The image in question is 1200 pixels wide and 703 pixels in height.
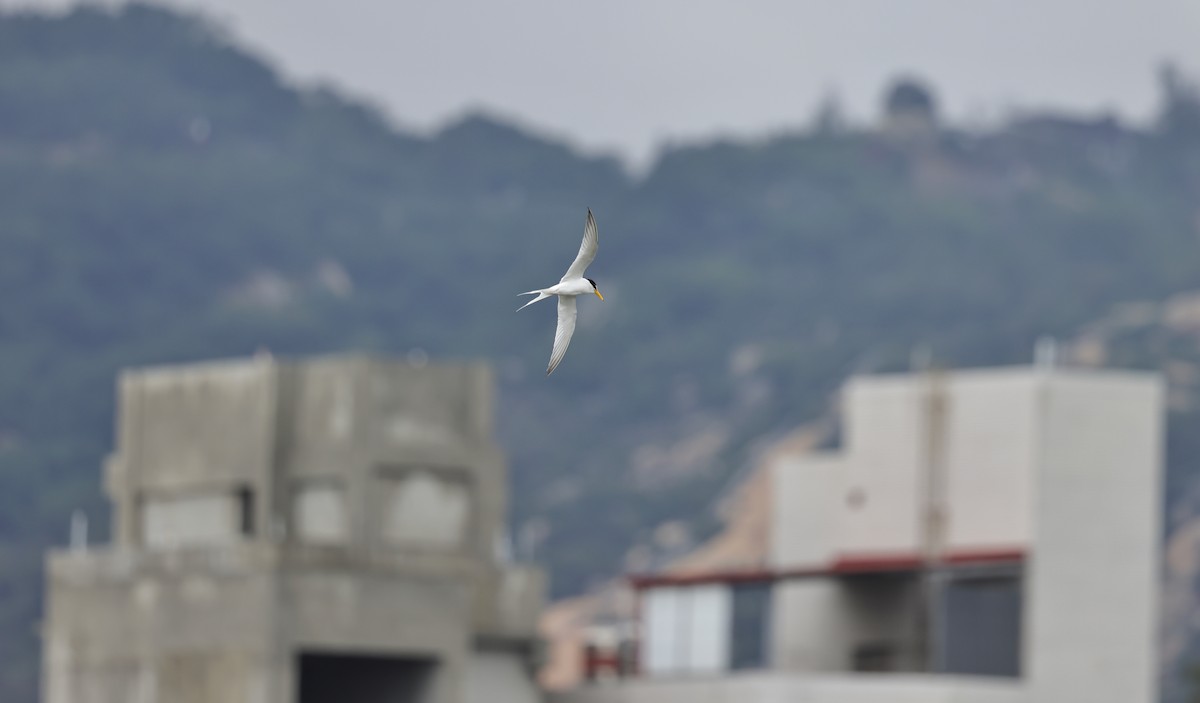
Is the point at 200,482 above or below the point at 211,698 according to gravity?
above

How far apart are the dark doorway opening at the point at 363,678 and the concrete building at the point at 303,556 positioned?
59 millimetres

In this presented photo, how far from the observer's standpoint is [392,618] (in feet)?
269

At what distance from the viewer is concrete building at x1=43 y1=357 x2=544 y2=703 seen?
8081cm

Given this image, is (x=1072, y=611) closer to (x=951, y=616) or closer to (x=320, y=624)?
(x=951, y=616)

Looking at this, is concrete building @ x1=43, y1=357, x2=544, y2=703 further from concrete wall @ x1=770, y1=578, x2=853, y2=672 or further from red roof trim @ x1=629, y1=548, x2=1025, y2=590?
concrete wall @ x1=770, y1=578, x2=853, y2=672

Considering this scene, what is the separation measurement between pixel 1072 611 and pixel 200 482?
78.6 ft

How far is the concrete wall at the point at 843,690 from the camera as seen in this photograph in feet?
254

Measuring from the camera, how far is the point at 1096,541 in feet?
262

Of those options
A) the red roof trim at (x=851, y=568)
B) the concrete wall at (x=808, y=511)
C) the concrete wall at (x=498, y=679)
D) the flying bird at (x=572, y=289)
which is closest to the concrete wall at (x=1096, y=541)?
the red roof trim at (x=851, y=568)

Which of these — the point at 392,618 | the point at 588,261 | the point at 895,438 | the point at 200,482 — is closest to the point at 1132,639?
the point at 895,438

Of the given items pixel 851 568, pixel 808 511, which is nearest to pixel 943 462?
pixel 851 568

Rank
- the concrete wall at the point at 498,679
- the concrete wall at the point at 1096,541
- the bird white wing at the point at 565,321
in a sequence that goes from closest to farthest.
Result: the bird white wing at the point at 565,321
the concrete wall at the point at 1096,541
the concrete wall at the point at 498,679

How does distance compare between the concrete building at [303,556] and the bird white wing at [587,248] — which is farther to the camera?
the concrete building at [303,556]

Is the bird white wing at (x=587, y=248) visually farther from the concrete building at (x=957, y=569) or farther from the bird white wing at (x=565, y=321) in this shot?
the concrete building at (x=957, y=569)
